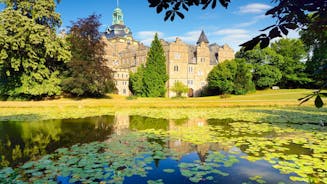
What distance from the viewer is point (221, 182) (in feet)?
20.1

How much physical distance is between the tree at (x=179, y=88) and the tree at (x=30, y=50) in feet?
65.3

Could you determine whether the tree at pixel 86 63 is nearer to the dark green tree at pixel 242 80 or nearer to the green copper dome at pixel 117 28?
the dark green tree at pixel 242 80

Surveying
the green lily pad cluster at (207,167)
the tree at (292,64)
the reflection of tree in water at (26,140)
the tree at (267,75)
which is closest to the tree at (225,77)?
the tree at (267,75)

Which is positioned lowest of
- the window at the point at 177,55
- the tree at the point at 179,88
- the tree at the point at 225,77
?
the tree at the point at 179,88

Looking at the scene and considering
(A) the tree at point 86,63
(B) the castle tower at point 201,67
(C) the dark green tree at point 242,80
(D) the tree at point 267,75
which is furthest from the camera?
(B) the castle tower at point 201,67

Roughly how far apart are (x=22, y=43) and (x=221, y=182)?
88.5ft

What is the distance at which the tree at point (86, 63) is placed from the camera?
3086 cm

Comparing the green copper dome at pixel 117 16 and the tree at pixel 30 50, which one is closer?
the tree at pixel 30 50

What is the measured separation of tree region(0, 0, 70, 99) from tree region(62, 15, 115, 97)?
1.41 m

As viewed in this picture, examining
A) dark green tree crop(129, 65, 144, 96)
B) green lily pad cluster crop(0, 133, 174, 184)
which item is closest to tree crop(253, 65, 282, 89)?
dark green tree crop(129, 65, 144, 96)

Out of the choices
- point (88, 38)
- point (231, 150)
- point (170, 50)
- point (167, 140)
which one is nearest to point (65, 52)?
point (88, 38)

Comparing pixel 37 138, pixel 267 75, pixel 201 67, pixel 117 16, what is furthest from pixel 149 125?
pixel 117 16

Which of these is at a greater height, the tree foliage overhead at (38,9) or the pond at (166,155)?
the tree foliage overhead at (38,9)

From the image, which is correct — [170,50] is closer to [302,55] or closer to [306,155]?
[302,55]
